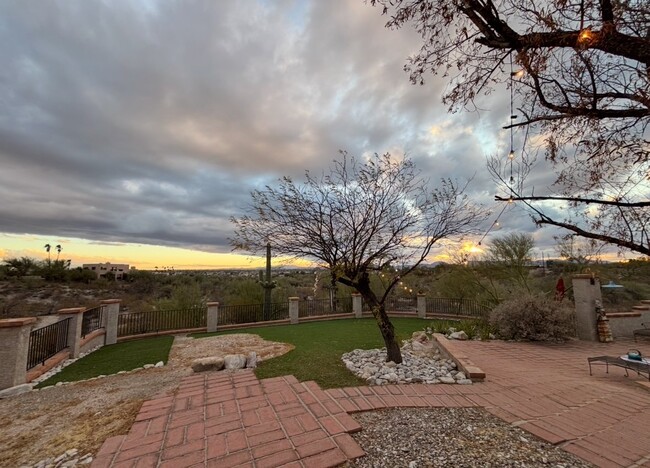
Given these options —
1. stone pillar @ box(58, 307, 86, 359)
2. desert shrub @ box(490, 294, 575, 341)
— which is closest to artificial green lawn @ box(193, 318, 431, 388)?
desert shrub @ box(490, 294, 575, 341)

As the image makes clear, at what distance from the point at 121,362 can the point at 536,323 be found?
10.4 metres

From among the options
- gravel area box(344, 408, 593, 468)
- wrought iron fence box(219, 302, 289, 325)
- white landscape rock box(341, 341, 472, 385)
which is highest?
gravel area box(344, 408, 593, 468)

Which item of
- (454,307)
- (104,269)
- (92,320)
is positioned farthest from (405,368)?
(104,269)

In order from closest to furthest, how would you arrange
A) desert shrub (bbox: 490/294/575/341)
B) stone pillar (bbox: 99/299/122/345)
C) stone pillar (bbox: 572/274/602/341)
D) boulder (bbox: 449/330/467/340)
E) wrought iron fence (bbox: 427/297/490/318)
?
desert shrub (bbox: 490/294/575/341) → boulder (bbox: 449/330/467/340) → stone pillar (bbox: 572/274/602/341) → stone pillar (bbox: 99/299/122/345) → wrought iron fence (bbox: 427/297/490/318)

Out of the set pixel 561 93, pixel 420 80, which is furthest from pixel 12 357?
pixel 561 93

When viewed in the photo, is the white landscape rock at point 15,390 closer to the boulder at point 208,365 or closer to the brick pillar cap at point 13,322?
the brick pillar cap at point 13,322

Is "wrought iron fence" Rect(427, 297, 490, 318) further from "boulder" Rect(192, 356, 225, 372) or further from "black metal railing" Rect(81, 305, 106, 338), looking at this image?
"black metal railing" Rect(81, 305, 106, 338)

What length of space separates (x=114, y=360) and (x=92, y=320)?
3.07 metres

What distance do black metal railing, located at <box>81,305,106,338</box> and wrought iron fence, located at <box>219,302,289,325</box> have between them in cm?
428

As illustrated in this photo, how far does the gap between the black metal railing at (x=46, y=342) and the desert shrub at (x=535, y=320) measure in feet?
35.7

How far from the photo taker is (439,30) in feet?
6.81

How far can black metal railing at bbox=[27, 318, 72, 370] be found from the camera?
593 centimetres

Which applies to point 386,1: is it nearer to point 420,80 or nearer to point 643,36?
point 420,80

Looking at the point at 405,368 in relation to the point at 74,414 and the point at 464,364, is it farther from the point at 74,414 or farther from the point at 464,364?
the point at 74,414
